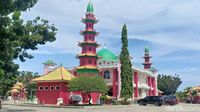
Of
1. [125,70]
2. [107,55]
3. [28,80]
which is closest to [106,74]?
[125,70]

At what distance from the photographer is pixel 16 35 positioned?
75.9 ft

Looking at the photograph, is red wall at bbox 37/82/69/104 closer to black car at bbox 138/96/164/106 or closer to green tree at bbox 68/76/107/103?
green tree at bbox 68/76/107/103

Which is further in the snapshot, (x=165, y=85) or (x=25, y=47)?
(x=165, y=85)

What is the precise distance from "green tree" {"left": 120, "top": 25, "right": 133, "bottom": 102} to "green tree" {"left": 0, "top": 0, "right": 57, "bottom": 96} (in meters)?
27.9

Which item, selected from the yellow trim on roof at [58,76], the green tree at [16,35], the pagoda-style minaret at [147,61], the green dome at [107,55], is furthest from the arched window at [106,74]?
the green tree at [16,35]

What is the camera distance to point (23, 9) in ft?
70.4

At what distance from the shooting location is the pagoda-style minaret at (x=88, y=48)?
5566cm

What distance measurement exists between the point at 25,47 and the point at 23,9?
4.59m

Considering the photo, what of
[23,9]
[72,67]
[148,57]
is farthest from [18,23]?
[148,57]

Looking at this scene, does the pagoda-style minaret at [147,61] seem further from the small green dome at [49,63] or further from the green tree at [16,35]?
the green tree at [16,35]

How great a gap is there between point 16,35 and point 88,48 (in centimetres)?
3335

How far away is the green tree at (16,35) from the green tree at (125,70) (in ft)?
91.7

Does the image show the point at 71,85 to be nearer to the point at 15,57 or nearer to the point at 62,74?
the point at 62,74

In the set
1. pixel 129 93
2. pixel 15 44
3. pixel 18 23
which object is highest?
pixel 18 23
